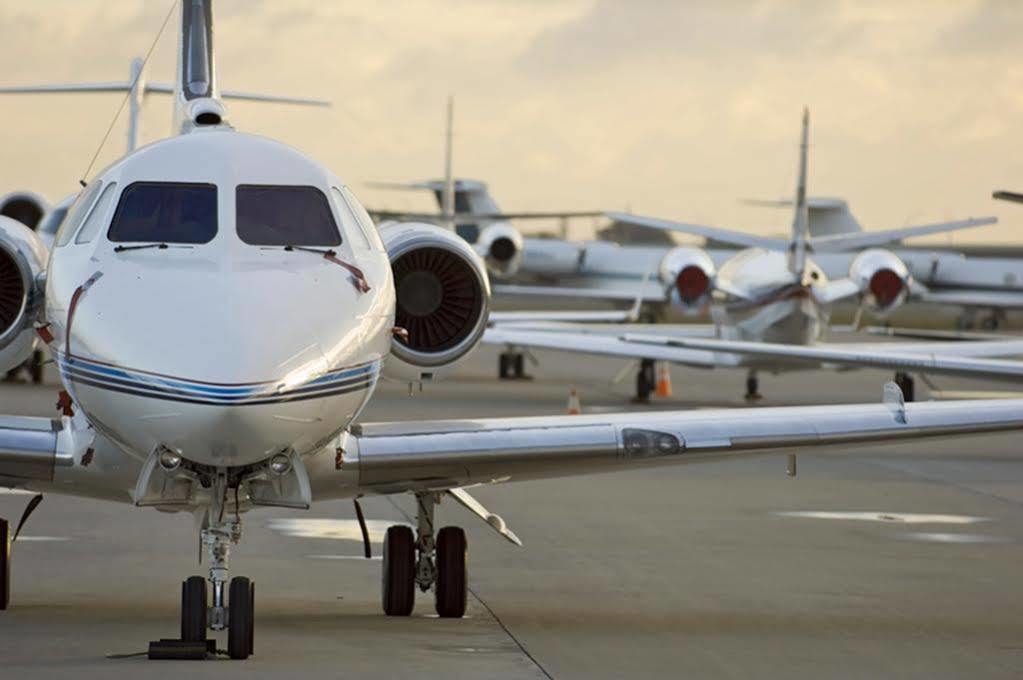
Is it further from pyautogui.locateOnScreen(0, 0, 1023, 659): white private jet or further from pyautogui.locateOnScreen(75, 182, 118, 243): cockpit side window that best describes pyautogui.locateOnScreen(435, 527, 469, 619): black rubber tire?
pyautogui.locateOnScreen(75, 182, 118, 243): cockpit side window

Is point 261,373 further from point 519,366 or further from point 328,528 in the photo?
point 519,366

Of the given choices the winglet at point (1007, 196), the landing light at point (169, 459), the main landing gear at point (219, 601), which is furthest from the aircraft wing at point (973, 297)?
the landing light at point (169, 459)

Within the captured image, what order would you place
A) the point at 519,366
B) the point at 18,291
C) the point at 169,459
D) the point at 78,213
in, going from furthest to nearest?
the point at 519,366 → the point at 18,291 → the point at 78,213 → the point at 169,459

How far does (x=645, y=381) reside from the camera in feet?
108

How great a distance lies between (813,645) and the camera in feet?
32.9

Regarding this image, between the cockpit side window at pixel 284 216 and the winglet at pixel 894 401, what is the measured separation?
10.1ft

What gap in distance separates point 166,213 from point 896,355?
59.8ft

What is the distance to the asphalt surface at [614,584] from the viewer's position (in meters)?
9.36

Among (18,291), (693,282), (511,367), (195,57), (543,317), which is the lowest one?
(511,367)

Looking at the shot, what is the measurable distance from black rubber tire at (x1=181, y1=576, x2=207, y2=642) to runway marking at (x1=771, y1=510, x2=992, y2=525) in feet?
28.9

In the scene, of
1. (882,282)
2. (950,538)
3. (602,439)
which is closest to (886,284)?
(882,282)

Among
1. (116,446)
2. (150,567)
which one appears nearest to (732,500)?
(150,567)

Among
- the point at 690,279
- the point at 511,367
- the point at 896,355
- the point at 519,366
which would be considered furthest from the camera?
the point at 511,367

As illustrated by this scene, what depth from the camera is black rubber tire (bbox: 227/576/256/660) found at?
8.80m
